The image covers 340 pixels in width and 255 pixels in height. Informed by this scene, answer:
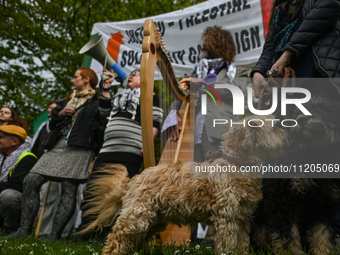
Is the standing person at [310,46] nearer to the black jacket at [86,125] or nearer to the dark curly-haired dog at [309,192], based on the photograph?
the dark curly-haired dog at [309,192]

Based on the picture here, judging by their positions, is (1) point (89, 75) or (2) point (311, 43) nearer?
(2) point (311, 43)

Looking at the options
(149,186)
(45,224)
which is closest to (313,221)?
(149,186)

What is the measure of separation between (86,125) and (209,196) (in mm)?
2455

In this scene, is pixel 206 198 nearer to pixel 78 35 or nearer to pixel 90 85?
pixel 90 85

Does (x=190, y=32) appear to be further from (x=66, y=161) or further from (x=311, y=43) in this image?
(x=311, y=43)

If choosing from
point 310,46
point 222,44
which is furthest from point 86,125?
point 310,46

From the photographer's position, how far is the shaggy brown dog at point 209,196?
2.03 metres

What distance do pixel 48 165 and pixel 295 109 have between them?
315cm

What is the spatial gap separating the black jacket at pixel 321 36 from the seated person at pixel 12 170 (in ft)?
13.9

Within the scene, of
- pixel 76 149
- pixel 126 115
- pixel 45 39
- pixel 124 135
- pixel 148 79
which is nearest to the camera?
pixel 148 79

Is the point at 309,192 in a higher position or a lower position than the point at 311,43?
lower

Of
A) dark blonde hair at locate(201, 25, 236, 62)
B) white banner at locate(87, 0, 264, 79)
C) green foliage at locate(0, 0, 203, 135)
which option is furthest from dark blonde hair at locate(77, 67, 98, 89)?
green foliage at locate(0, 0, 203, 135)

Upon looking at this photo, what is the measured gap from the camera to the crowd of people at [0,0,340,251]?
7.30 ft

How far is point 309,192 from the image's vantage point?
203cm
